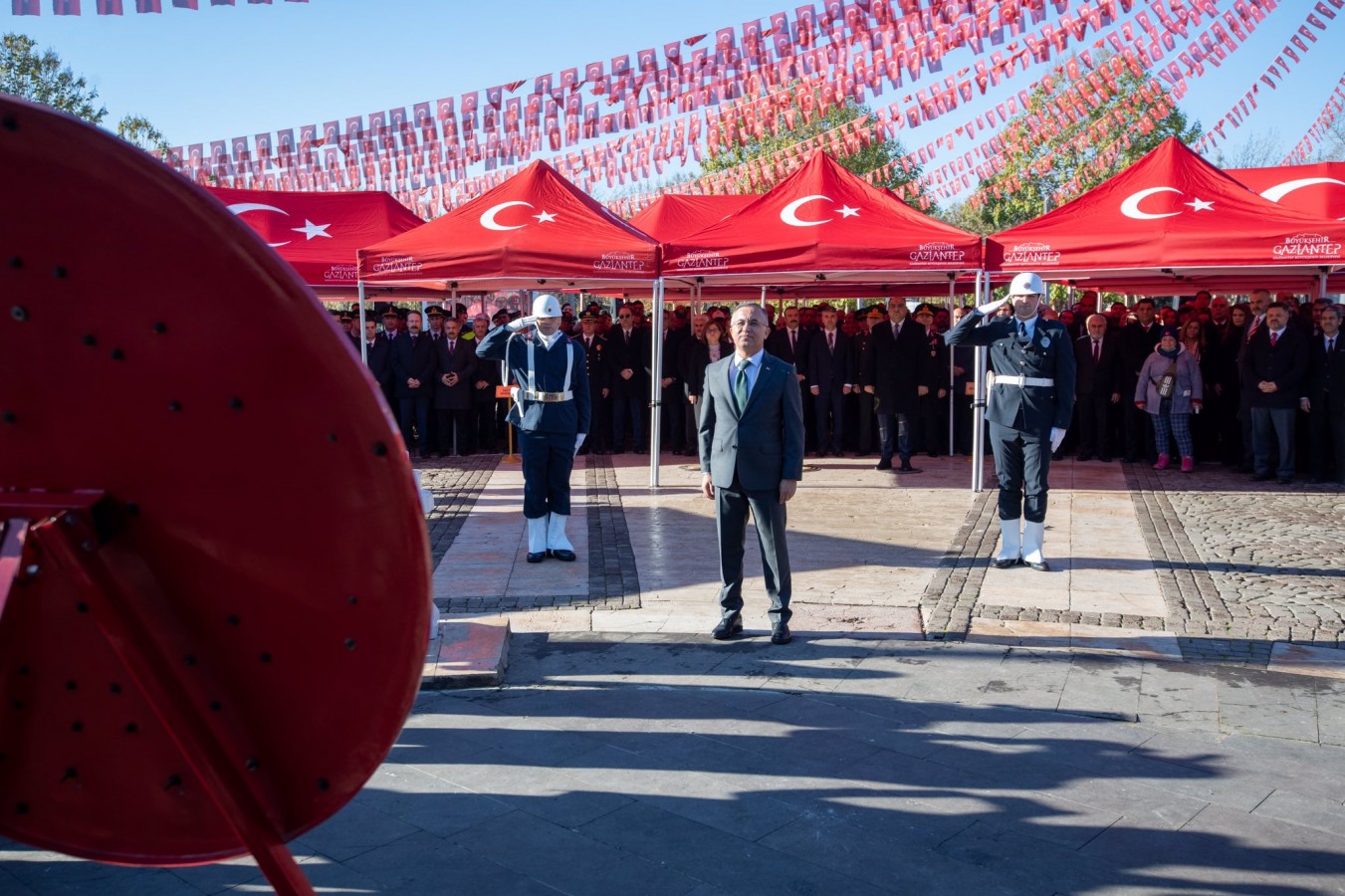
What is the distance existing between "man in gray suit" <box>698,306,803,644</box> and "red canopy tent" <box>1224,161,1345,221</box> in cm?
1221

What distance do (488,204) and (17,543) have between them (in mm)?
12597

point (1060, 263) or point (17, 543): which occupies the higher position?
point (1060, 263)

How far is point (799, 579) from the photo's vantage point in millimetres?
8492

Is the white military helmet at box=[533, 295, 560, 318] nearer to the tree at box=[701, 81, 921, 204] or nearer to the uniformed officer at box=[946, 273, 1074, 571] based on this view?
the uniformed officer at box=[946, 273, 1074, 571]

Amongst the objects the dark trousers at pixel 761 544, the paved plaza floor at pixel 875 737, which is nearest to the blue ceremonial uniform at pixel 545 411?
the paved plaza floor at pixel 875 737

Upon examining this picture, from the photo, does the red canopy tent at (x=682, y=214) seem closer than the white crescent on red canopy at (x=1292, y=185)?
No

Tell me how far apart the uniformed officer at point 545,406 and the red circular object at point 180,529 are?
23.2ft

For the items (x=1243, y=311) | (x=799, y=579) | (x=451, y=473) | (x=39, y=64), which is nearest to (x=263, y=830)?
(x=799, y=579)

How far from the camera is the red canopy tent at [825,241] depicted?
1263cm

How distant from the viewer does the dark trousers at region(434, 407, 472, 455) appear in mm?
16672

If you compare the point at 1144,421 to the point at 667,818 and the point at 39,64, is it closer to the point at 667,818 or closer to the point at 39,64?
the point at 667,818

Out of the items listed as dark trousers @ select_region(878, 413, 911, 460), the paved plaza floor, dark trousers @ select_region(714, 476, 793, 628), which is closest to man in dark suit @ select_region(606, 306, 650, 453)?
dark trousers @ select_region(878, 413, 911, 460)

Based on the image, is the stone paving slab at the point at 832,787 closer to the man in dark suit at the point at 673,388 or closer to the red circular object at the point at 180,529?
→ the red circular object at the point at 180,529

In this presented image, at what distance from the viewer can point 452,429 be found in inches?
664
